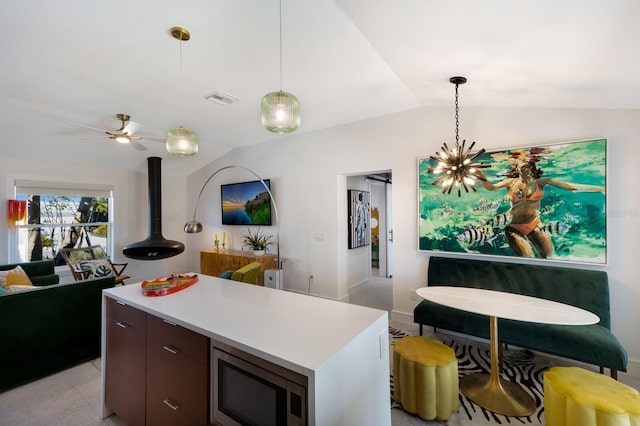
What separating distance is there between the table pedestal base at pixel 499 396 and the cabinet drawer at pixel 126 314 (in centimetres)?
247

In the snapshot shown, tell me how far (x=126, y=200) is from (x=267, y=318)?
213 inches

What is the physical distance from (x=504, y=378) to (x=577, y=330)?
2.36ft

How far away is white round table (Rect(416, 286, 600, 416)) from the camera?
1980 mm

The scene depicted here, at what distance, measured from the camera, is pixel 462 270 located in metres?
3.15

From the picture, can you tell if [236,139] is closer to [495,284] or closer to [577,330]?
[495,284]

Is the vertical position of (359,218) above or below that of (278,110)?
below

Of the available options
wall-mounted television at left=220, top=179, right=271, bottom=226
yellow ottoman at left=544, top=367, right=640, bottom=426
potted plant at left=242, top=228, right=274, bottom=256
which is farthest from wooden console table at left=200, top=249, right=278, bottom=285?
yellow ottoman at left=544, top=367, right=640, bottom=426

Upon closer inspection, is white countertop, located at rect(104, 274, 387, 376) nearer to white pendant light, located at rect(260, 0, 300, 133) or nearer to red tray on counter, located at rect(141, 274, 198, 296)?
red tray on counter, located at rect(141, 274, 198, 296)

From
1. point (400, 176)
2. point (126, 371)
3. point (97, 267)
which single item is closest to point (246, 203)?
point (97, 267)

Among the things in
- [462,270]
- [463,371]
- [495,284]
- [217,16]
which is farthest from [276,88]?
[463,371]

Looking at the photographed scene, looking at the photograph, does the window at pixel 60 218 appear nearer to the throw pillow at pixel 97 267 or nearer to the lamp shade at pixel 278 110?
the throw pillow at pixel 97 267

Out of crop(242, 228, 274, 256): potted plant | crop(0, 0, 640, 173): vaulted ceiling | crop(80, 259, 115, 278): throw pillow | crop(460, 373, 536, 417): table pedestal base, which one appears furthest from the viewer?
crop(242, 228, 274, 256): potted plant

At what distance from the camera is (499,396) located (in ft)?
7.13

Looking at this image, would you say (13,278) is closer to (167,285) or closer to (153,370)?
(167,285)
